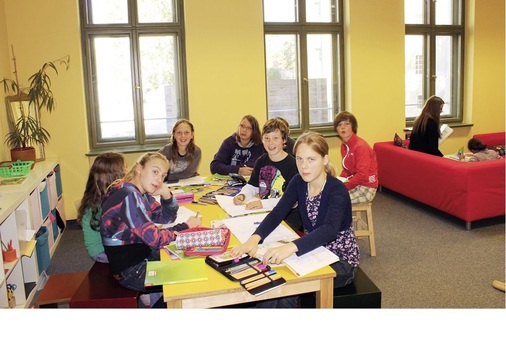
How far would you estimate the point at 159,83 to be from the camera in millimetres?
5387

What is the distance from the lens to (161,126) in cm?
548

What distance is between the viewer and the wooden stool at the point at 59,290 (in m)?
2.38

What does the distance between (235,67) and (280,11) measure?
0.99m

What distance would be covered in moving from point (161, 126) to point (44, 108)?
1.26 metres

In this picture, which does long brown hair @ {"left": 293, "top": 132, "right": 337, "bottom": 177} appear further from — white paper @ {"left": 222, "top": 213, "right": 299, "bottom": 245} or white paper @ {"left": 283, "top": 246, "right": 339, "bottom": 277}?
white paper @ {"left": 283, "top": 246, "right": 339, "bottom": 277}

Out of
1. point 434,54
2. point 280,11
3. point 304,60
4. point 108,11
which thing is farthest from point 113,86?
point 434,54

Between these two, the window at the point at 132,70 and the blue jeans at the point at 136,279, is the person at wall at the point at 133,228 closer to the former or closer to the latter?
the blue jeans at the point at 136,279

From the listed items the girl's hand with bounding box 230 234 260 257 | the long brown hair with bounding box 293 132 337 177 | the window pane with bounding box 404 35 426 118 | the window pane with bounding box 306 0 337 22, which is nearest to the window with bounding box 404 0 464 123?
the window pane with bounding box 404 35 426 118

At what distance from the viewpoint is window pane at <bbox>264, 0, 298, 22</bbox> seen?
223 inches

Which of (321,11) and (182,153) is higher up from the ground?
(321,11)

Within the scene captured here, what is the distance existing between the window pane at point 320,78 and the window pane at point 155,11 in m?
1.74

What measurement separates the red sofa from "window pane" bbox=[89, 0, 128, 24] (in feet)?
11.3

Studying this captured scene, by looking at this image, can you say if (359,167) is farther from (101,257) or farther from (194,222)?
(101,257)
